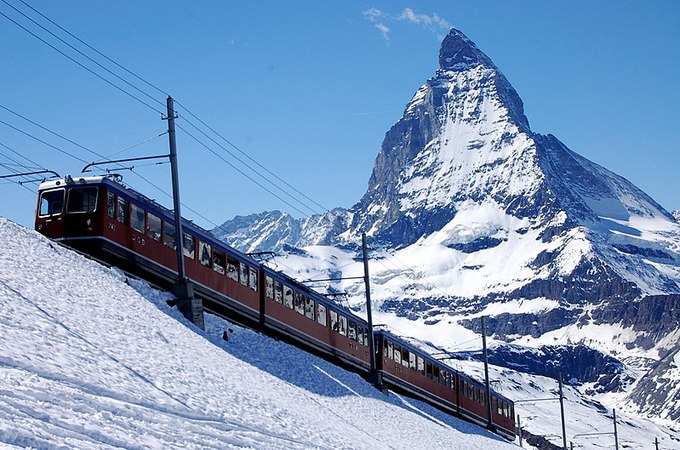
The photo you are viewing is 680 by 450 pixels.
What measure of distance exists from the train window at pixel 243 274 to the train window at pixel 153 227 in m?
5.79

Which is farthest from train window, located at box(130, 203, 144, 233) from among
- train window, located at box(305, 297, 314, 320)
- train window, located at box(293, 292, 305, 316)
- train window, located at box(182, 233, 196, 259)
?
train window, located at box(305, 297, 314, 320)

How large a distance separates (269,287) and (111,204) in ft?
38.8

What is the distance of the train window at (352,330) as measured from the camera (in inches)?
2178

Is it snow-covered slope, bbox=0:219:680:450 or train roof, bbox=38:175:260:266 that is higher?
train roof, bbox=38:175:260:266

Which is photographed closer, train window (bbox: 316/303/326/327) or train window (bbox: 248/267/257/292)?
train window (bbox: 248/267/257/292)

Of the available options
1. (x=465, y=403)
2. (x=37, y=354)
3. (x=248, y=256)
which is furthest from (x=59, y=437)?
(x=465, y=403)

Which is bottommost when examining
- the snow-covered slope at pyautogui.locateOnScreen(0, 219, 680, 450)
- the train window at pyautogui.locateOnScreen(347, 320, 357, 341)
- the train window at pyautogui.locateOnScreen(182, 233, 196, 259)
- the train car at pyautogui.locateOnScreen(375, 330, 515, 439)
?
the snow-covered slope at pyautogui.locateOnScreen(0, 219, 680, 450)

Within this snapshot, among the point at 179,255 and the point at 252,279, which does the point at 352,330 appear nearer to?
the point at 252,279

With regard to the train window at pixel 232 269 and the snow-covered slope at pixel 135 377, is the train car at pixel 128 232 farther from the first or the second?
the snow-covered slope at pixel 135 377

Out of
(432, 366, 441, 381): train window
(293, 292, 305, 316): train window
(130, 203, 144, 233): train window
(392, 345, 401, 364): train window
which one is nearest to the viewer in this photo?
(130, 203, 144, 233): train window

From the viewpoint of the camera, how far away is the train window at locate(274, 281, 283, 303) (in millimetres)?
45906

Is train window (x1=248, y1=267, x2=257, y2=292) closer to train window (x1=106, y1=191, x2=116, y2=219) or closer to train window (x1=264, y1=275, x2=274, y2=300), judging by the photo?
train window (x1=264, y1=275, x2=274, y2=300)

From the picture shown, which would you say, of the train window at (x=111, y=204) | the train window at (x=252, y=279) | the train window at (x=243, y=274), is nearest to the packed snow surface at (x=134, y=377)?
the train window at (x=111, y=204)

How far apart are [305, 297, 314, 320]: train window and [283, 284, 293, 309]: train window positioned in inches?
67.7
